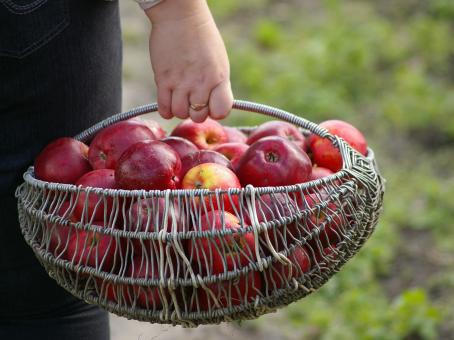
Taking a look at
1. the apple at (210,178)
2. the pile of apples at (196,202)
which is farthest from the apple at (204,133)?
the apple at (210,178)

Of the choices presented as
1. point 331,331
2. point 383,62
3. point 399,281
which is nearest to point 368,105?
point 383,62

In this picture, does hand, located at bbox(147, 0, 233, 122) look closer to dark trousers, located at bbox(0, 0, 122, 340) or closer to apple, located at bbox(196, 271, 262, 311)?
dark trousers, located at bbox(0, 0, 122, 340)

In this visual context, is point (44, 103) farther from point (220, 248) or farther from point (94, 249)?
point (220, 248)

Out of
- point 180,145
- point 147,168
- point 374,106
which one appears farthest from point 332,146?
point 374,106

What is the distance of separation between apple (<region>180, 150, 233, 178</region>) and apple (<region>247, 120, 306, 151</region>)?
0.63 feet

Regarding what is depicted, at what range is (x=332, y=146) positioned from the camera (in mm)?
1651

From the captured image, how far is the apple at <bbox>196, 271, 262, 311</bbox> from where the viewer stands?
1344 mm

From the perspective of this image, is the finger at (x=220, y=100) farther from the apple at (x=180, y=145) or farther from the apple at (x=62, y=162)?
the apple at (x=62, y=162)

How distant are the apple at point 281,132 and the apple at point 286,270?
0.38 m

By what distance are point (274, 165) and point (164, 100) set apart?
24cm

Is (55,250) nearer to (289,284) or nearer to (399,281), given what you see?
(289,284)

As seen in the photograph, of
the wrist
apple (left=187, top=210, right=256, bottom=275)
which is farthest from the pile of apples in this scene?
the wrist

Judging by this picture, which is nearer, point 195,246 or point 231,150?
point 195,246

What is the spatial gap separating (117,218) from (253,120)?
279cm
